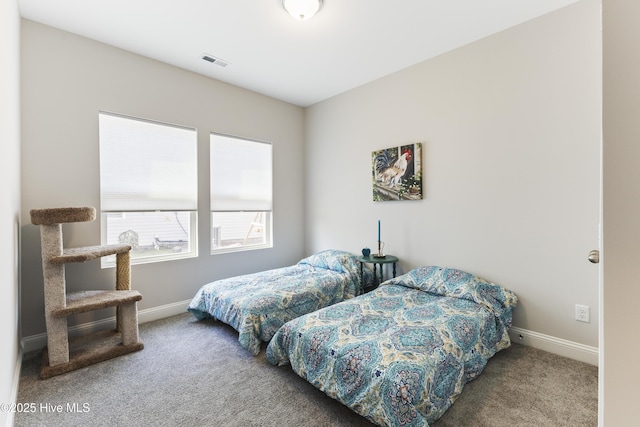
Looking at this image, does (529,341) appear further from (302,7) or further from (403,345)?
(302,7)

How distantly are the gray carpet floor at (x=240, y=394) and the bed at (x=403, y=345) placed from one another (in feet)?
0.39

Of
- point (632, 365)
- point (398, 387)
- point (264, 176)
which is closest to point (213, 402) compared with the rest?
point (398, 387)

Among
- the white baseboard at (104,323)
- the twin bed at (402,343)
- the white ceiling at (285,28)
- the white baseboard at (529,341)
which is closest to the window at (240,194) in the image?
the white baseboard at (104,323)

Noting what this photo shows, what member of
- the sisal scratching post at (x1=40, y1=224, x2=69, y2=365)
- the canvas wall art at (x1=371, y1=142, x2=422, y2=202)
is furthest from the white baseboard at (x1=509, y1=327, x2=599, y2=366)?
the sisal scratching post at (x1=40, y1=224, x2=69, y2=365)

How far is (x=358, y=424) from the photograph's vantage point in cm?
158

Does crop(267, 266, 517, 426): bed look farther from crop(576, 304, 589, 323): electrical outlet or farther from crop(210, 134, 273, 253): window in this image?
crop(210, 134, 273, 253): window

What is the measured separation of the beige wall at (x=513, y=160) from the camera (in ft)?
7.09

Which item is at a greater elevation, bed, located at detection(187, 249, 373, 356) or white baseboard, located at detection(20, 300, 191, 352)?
bed, located at detection(187, 249, 373, 356)

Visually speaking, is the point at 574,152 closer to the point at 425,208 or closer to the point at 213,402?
the point at 425,208

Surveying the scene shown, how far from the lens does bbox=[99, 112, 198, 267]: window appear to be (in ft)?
9.11

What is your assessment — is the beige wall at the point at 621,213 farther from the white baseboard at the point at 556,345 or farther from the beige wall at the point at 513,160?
the white baseboard at the point at 556,345

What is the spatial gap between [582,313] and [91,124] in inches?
170

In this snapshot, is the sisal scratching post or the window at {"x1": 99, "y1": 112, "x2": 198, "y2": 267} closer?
the sisal scratching post

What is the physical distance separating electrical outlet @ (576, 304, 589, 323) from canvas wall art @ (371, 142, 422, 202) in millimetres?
1518
